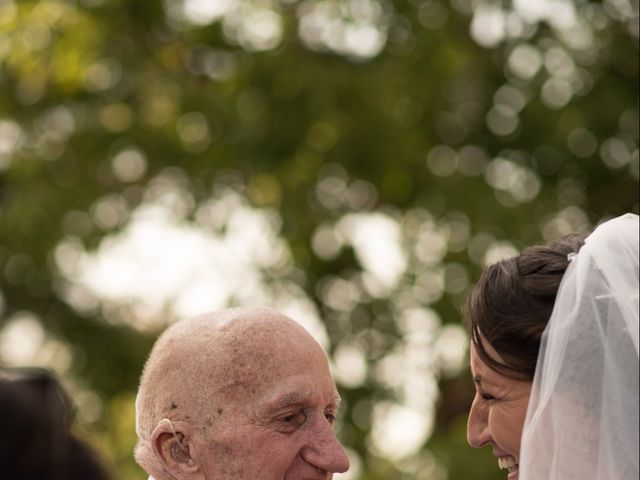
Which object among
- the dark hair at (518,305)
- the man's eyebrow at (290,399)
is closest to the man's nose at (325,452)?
the man's eyebrow at (290,399)

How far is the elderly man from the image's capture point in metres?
4.86

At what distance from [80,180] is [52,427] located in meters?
10.0

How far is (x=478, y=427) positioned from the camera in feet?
14.8

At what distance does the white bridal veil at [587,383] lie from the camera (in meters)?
3.97

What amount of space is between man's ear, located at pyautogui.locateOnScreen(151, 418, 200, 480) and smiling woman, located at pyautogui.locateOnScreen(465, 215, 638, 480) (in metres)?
1.13

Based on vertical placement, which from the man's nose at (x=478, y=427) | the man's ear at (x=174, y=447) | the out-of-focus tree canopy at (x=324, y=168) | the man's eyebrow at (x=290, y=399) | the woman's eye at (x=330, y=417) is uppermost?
the man's nose at (x=478, y=427)

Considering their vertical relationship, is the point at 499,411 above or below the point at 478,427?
above

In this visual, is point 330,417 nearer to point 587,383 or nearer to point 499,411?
point 499,411

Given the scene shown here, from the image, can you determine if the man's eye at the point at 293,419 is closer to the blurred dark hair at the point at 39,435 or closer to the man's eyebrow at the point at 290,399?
the man's eyebrow at the point at 290,399

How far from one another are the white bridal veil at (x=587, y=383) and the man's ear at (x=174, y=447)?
1296 millimetres

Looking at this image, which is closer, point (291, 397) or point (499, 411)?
point (499, 411)

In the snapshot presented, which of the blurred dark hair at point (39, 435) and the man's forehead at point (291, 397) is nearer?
the blurred dark hair at point (39, 435)

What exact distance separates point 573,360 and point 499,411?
0.41m

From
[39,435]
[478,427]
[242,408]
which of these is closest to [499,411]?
[478,427]
